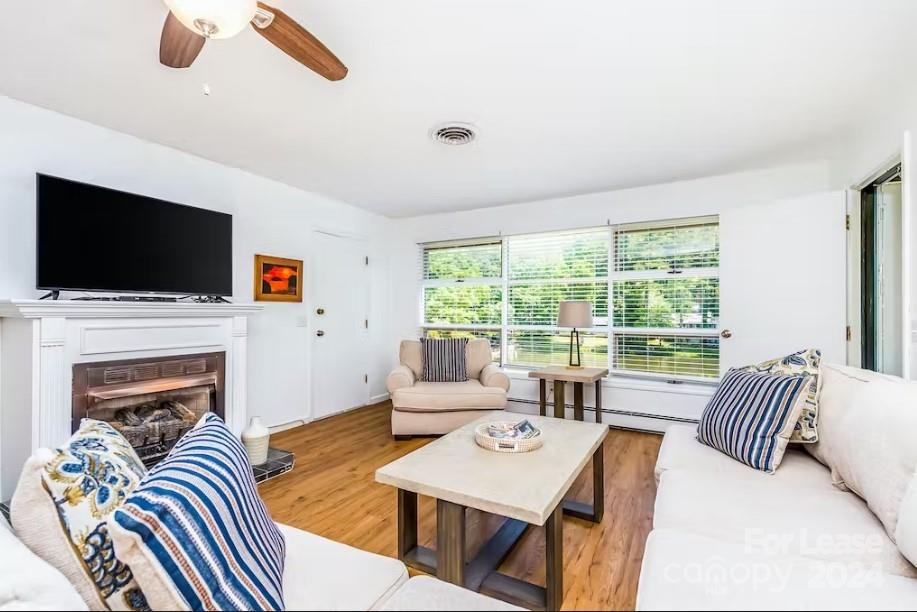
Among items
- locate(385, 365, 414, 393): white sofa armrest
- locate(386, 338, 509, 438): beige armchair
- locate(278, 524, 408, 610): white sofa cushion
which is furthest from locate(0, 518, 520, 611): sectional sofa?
locate(385, 365, 414, 393): white sofa armrest

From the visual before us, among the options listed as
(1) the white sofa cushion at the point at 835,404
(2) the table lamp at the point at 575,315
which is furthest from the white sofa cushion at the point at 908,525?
(2) the table lamp at the point at 575,315

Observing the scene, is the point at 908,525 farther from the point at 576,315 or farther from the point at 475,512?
the point at 576,315

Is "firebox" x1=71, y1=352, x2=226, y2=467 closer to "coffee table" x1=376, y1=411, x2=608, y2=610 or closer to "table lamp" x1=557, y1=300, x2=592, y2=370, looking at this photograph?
"coffee table" x1=376, y1=411, x2=608, y2=610

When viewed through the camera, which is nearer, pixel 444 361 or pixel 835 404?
pixel 835 404

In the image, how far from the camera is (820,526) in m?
1.19

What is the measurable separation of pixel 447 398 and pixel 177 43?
2.54 m

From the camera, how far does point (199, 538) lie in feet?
2.13

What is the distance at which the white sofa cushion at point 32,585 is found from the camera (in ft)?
1.88

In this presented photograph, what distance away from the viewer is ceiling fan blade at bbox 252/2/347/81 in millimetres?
1257

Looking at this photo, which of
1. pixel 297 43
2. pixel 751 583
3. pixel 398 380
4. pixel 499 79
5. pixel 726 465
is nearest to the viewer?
pixel 751 583

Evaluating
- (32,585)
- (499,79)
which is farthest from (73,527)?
(499,79)

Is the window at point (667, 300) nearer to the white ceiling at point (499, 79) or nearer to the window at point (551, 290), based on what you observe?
the window at point (551, 290)

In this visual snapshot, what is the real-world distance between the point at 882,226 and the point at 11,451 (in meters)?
4.73

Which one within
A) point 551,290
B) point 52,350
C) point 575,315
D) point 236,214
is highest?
point 236,214
